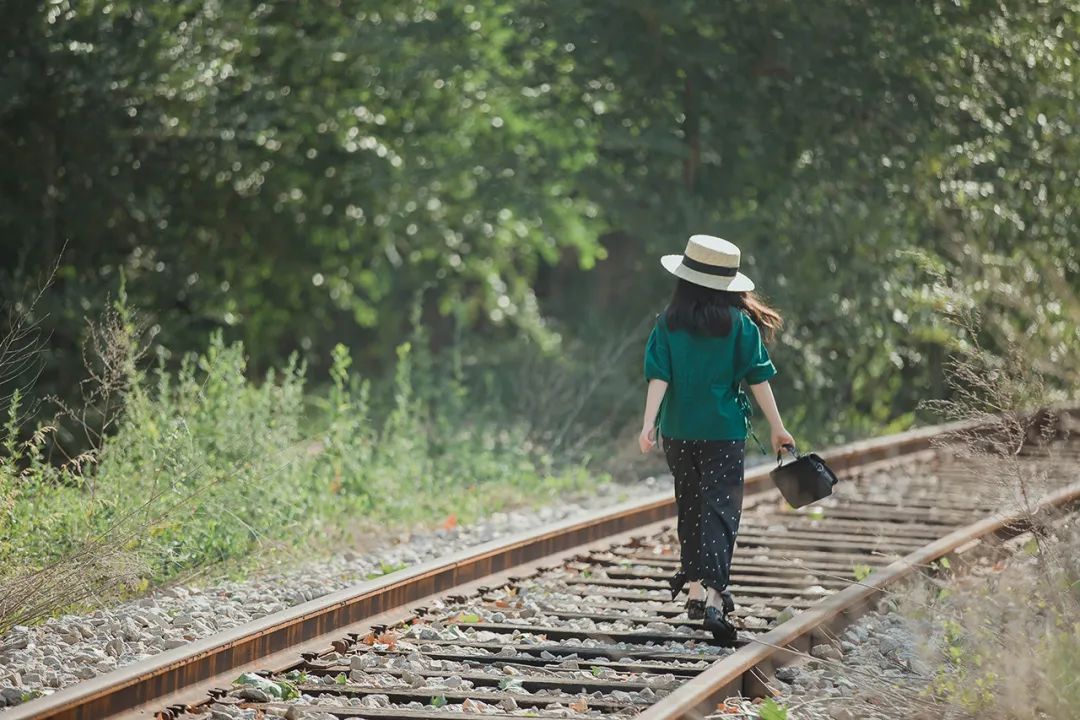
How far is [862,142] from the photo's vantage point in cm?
1477

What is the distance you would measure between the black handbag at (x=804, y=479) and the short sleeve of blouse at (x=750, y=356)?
0.35 metres

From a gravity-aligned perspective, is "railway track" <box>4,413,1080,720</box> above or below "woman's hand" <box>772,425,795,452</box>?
below

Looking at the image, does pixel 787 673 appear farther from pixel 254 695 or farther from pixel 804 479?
pixel 254 695

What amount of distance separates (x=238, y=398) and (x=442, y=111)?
752 cm

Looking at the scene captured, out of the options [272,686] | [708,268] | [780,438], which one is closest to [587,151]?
[708,268]

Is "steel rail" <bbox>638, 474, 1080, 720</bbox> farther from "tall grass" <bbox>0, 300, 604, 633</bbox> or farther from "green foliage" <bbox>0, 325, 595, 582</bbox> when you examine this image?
"tall grass" <bbox>0, 300, 604, 633</bbox>

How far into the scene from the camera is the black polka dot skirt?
6605mm

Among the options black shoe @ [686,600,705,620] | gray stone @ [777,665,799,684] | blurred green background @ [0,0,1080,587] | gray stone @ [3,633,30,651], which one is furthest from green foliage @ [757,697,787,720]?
blurred green background @ [0,0,1080,587]

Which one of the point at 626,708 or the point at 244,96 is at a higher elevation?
the point at 244,96

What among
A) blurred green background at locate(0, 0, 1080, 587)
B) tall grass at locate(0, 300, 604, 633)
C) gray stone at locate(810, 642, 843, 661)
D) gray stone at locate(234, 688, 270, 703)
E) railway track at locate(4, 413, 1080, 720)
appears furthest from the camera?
blurred green background at locate(0, 0, 1080, 587)

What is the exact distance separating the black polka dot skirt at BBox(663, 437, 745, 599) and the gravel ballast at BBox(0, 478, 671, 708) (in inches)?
72.3

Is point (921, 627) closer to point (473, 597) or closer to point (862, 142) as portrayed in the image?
point (473, 597)

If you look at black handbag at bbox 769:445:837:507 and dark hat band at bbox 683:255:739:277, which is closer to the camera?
dark hat band at bbox 683:255:739:277

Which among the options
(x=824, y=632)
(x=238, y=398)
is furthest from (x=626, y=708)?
(x=238, y=398)
